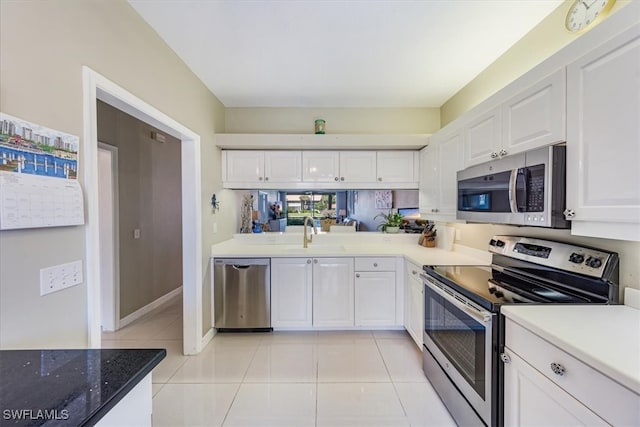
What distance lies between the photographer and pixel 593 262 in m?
1.40

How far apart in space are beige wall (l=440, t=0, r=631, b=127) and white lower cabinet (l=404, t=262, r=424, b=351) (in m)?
1.77

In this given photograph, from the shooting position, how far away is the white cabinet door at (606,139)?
1063 mm

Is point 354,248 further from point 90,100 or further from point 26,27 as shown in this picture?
point 26,27

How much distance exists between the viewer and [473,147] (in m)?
2.16

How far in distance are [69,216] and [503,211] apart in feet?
7.54

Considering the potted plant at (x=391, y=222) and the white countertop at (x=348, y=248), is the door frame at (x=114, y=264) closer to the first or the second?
the white countertop at (x=348, y=248)

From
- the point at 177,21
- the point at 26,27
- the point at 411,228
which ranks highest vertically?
the point at 177,21

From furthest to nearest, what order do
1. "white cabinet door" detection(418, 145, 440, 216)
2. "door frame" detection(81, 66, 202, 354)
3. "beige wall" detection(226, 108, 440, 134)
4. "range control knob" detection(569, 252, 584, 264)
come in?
"beige wall" detection(226, 108, 440, 134), "white cabinet door" detection(418, 145, 440, 216), "range control knob" detection(569, 252, 584, 264), "door frame" detection(81, 66, 202, 354)

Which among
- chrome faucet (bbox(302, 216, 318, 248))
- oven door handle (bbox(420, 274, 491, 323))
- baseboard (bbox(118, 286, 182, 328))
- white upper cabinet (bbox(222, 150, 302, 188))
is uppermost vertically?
white upper cabinet (bbox(222, 150, 302, 188))

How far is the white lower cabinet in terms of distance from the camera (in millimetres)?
2521

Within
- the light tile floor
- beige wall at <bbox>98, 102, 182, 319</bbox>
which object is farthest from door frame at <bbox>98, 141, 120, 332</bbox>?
the light tile floor

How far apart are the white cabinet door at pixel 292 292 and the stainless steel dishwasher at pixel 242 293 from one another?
75 mm

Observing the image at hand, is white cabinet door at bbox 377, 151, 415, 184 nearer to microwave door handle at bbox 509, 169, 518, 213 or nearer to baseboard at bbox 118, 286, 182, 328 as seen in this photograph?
microwave door handle at bbox 509, 169, 518, 213

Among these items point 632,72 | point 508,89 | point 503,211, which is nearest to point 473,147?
point 508,89
